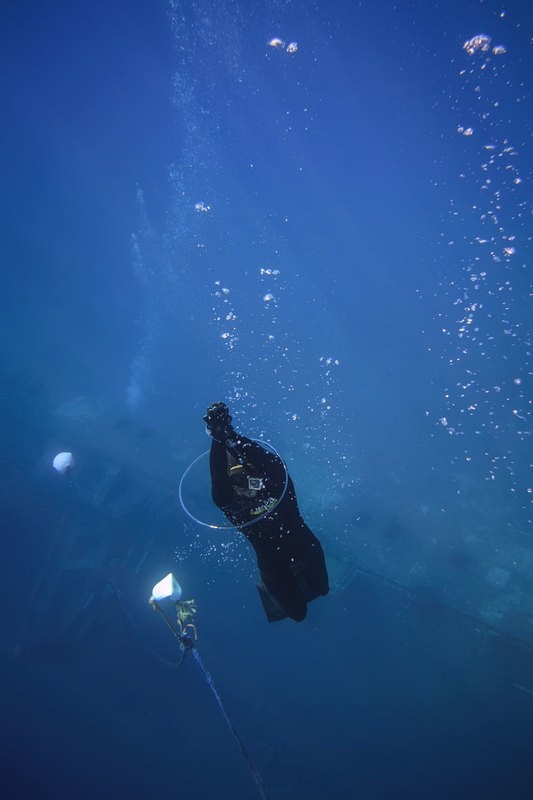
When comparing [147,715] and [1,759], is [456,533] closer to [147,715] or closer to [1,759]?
[147,715]

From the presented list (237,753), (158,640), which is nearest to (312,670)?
(237,753)

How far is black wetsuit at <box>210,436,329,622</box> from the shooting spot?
10.2ft

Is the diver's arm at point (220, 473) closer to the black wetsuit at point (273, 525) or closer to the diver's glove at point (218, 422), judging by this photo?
the black wetsuit at point (273, 525)

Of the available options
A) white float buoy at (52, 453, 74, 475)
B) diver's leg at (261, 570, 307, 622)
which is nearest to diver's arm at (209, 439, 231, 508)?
diver's leg at (261, 570, 307, 622)

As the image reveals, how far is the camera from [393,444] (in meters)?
21.3

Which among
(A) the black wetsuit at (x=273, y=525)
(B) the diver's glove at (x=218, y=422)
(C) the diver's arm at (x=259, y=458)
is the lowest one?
(A) the black wetsuit at (x=273, y=525)

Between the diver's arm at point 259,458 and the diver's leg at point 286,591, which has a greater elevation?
the diver's arm at point 259,458

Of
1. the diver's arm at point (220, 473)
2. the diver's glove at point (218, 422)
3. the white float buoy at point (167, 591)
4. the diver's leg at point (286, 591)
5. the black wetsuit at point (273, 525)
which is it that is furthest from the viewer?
the white float buoy at point (167, 591)

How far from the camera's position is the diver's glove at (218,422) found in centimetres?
283

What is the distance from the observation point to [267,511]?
3.11m

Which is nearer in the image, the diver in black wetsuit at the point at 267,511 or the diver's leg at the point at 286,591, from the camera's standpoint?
the diver in black wetsuit at the point at 267,511

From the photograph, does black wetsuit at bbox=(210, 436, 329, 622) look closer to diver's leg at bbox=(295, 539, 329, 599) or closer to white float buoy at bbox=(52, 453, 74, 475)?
diver's leg at bbox=(295, 539, 329, 599)

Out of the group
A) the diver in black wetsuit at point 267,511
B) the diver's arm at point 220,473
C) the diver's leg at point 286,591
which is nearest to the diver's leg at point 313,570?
the diver in black wetsuit at point 267,511

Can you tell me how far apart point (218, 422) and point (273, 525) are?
48.4 inches
